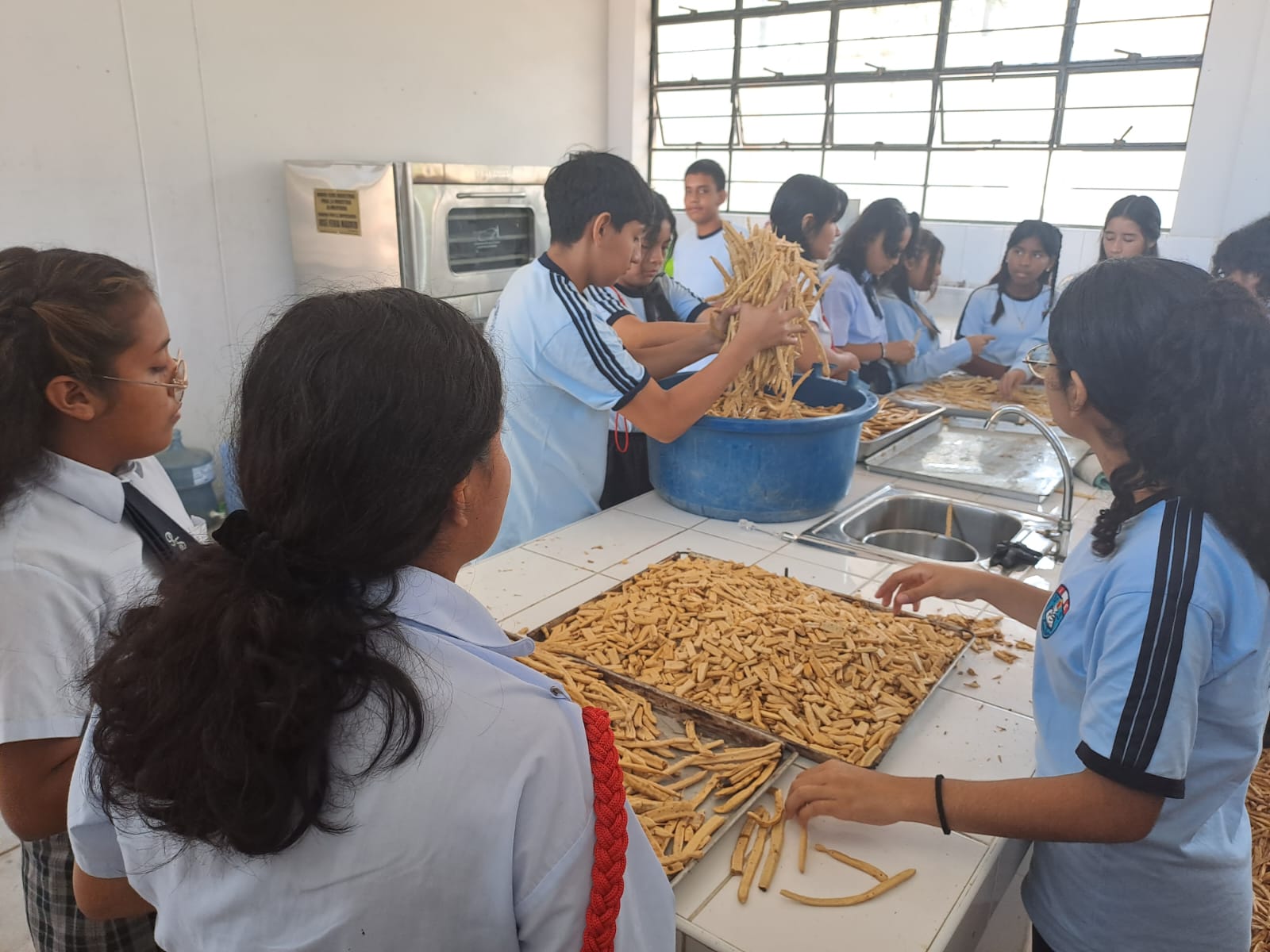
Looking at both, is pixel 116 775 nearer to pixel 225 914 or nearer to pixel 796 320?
pixel 225 914

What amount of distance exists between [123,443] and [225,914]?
74cm

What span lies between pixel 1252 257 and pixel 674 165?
496 cm

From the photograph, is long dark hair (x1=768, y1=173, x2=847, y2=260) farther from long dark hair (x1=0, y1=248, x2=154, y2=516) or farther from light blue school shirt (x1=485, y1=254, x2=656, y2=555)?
long dark hair (x1=0, y1=248, x2=154, y2=516)

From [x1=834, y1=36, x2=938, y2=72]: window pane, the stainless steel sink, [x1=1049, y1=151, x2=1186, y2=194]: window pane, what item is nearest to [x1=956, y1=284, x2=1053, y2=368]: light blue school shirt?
[x1=1049, y1=151, x2=1186, y2=194]: window pane

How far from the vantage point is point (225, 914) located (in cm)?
66

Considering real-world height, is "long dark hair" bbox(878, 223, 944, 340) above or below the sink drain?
above

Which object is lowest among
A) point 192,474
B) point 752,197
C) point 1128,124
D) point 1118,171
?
point 192,474

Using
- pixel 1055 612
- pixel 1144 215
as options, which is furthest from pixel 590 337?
pixel 1144 215

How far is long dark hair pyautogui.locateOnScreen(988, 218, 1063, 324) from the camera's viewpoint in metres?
4.01

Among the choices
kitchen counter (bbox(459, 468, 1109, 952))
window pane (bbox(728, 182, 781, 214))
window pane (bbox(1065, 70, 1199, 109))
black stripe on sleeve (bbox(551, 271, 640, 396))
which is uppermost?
window pane (bbox(1065, 70, 1199, 109))

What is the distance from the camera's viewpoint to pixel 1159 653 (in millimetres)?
900

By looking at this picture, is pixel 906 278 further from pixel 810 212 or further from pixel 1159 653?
pixel 1159 653

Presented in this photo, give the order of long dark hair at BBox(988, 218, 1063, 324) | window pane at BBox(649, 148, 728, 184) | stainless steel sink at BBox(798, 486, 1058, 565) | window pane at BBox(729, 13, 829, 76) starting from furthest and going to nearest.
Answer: window pane at BBox(649, 148, 728, 184)
window pane at BBox(729, 13, 829, 76)
long dark hair at BBox(988, 218, 1063, 324)
stainless steel sink at BBox(798, 486, 1058, 565)

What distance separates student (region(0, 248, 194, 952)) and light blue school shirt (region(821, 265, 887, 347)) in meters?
2.92
